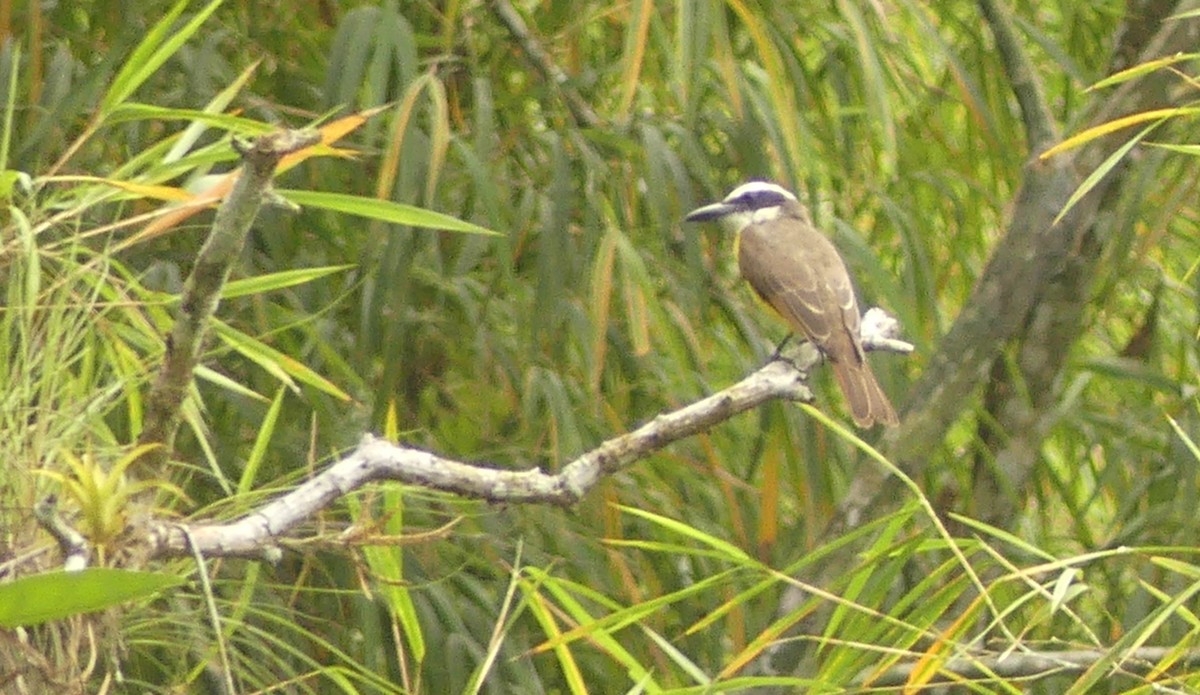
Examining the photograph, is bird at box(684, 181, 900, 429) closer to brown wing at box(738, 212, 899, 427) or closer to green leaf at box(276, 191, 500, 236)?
brown wing at box(738, 212, 899, 427)

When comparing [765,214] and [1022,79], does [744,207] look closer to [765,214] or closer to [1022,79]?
[765,214]

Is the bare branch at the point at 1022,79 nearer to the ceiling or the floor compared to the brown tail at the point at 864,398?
nearer to the ceiling

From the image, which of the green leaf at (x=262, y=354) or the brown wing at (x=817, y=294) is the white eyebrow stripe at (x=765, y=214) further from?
the green leaf at (x=262, y=354)

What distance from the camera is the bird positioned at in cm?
233

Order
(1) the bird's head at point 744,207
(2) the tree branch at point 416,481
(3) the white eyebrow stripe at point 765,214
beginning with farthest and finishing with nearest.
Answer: (3) the white eyebrow stripe at point 765,214
(1) the bird's head at point 744,207
(2) the tree branch at point 416,481

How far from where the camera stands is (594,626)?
1390 mm

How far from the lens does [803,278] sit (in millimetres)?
2613

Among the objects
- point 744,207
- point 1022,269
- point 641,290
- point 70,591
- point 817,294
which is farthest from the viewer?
point 817,294

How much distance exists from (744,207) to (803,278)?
7.4 inches

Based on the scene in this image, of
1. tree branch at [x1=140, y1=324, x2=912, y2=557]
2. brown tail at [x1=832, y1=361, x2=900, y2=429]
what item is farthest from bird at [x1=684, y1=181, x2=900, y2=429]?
tree branch at [x1=140, y1=324, x2=912, y2=557]

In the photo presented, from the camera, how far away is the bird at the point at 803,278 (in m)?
2.33

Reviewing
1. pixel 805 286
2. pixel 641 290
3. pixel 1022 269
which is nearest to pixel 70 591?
pixel 641 290

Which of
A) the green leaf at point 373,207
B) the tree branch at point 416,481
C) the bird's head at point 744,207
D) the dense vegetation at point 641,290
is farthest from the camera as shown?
the bird's head at point 744,207

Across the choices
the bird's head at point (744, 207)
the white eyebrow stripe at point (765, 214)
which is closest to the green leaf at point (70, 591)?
the bird's head at point (744, 207)
